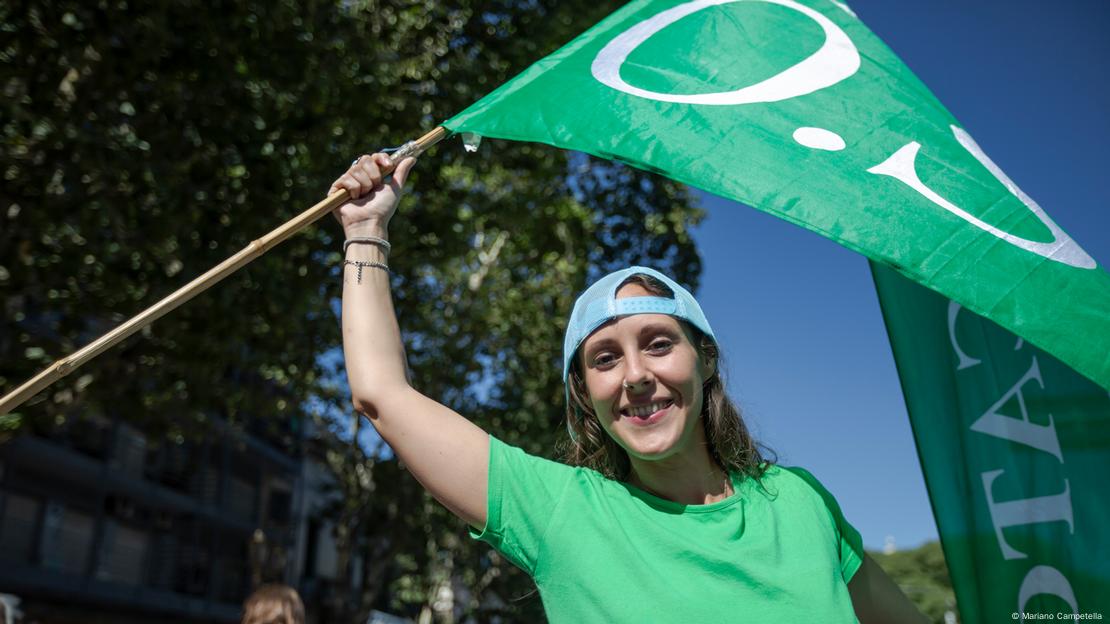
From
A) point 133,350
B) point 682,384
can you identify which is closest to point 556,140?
point 682,384

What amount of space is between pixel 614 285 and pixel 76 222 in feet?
24.8

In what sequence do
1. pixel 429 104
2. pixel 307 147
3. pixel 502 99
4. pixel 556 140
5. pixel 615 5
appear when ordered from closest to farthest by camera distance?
pixel 556 140, pixel 502 99, pixel 307 147, pixel 429 104, pixel 615 5

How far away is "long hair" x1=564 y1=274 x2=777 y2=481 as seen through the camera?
217 cm

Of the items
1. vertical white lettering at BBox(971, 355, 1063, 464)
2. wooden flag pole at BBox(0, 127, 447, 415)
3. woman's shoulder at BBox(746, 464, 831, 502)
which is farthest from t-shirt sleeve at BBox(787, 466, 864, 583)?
wooden flag pole at BBox(0, 127, 447, 415)

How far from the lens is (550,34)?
31.9 feet

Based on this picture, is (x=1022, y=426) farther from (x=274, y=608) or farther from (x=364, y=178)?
(x=274, y=608)

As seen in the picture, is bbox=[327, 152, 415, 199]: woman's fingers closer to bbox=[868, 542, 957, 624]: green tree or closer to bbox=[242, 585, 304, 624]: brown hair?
bbox=[242, 585, 304, 624]: brown hair

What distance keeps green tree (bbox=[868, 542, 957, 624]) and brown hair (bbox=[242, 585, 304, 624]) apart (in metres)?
65.7

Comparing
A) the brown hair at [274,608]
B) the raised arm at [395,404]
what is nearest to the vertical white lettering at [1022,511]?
the raised arm at [395,404]

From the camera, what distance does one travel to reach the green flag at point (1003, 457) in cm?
238

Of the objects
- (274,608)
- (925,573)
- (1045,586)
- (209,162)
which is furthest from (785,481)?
(925,573)

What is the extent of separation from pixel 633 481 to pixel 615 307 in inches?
15.3

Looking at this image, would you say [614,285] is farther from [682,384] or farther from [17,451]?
[17,451]

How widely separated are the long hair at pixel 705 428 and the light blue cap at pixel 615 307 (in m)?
0.02
